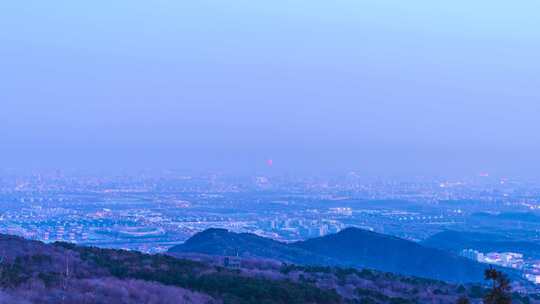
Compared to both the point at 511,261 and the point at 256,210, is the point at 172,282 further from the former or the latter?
the point at 256,210

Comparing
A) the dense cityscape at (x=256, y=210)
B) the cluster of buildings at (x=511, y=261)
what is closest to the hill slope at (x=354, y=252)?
the cluster of buildings at (x=511, y=261)

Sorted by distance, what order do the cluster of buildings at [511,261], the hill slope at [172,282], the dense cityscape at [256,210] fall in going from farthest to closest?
1. the dense cityscape at [256,210]
2. the cluster of buildings at [511,261]
3. the hill slope at [172,282]

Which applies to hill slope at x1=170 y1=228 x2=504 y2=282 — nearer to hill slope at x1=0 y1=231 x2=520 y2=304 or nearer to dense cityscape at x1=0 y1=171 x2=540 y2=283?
dense cityscape at x1=0 y1=171 x2=540 y2=283

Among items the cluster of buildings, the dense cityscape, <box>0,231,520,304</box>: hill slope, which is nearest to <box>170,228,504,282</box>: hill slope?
the cluster of buildings

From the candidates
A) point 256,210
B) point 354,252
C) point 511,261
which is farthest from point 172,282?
point 256,210

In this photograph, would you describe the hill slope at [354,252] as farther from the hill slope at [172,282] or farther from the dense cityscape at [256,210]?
the hill slope at [172,282]

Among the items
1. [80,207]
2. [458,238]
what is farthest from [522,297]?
[80,207]

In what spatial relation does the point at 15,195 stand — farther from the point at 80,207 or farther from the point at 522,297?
the point at 522,297

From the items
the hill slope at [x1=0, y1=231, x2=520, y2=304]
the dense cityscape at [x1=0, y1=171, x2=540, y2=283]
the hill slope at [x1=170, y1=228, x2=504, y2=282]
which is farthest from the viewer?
the dense cityscape at [x1=0, y1=171, x2=540, y2=283]
